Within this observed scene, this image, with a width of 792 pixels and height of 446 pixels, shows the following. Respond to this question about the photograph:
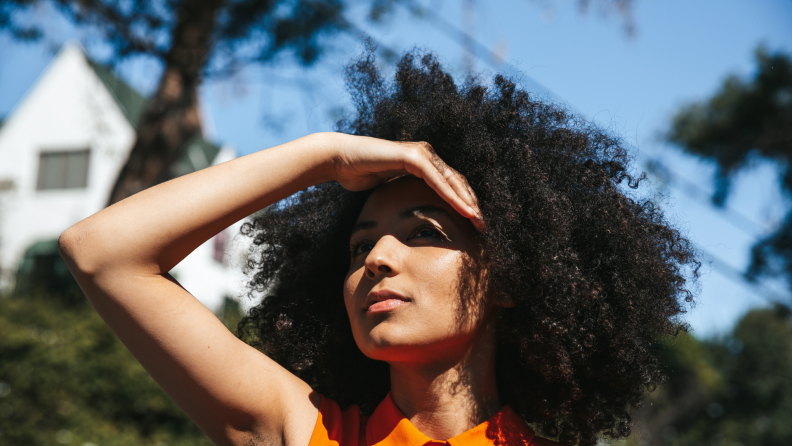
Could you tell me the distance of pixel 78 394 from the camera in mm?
9109

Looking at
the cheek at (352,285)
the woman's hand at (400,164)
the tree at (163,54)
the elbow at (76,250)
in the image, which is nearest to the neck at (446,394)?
the cheek at (352,285)

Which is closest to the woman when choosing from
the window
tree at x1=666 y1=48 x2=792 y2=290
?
tree at x1=666 y1=48 x2=792 y2=290

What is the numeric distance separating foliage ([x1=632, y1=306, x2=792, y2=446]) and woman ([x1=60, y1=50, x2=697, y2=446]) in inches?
938

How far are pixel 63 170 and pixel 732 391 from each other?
105 ft

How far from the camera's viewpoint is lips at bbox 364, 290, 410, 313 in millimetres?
2215

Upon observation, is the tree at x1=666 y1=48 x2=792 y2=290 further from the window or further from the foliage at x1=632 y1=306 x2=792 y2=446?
the window

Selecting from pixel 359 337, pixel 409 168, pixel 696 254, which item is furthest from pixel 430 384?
pixel 696 254

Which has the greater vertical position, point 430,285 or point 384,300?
point 430,285

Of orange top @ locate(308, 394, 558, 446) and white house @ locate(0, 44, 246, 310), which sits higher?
orange top @ locate(308, 394, 558, 446)

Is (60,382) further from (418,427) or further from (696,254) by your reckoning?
(696,254)

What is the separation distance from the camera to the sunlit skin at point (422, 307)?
2.22 metres

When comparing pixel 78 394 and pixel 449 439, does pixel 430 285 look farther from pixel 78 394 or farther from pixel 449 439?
pixel 78 394

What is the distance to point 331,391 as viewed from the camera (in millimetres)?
2822

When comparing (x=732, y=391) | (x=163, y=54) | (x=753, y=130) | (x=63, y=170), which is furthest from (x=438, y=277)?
(x=732, y=391)
